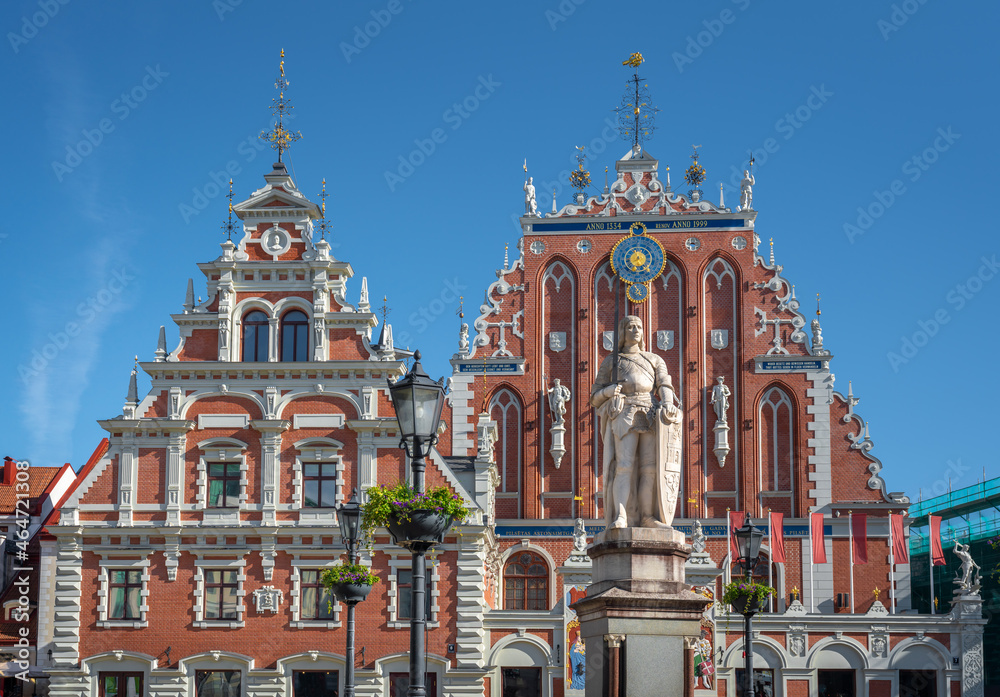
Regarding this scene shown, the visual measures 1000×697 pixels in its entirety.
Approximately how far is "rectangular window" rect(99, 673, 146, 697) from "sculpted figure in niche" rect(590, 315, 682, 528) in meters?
25.9

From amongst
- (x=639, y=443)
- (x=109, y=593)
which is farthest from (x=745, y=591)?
(x=109, y=593)

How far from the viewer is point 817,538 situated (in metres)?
42.0

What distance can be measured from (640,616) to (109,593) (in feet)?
89.2

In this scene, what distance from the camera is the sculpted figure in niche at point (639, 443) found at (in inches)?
615

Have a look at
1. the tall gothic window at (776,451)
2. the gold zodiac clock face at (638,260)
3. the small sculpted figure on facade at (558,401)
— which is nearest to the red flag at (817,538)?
the tall gothic window at (776,451)

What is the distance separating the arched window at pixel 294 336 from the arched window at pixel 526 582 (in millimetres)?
10700

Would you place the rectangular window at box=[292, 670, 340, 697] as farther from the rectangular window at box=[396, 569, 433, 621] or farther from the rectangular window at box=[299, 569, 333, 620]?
the rectangular window at box=[396, 569, 433, 621]

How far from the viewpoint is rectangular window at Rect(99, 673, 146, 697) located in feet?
123

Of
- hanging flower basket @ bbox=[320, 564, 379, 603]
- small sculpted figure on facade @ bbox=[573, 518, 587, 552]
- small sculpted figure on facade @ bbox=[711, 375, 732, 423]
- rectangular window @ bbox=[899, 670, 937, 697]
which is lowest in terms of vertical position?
rectangular window @ bbox=[899, 670, 937, 697]

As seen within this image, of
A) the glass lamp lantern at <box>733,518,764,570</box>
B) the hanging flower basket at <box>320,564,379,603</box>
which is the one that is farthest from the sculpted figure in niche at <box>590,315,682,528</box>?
the hanging flower basket at <box>320,564,379,603</box>

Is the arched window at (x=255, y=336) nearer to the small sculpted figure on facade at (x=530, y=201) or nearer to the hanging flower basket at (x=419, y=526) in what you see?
the small sculpted figure on facade at (x=530, y=201)

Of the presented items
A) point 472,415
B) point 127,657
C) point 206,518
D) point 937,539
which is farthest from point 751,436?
point 127,657

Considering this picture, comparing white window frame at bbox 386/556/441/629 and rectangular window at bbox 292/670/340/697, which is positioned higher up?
white window frame at bbox 386/556/441/629

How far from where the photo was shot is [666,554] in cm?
1520
